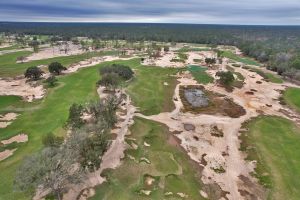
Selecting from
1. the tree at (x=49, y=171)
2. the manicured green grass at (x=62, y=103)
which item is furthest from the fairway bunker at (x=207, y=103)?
the tree at (x=49, y=171)

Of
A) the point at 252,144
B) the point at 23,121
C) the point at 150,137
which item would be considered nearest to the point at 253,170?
the point at 252,144

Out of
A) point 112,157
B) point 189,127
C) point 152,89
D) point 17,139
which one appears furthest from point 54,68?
point 112,157

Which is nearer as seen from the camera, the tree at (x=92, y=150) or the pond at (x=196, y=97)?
the tree at (x=92, y=150)

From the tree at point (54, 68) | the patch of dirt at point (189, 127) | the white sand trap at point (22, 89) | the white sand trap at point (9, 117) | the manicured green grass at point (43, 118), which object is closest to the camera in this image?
the manicured green grass at point (43, 118)

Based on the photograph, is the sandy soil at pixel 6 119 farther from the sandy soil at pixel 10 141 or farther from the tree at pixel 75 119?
the tree at pixel 75 119

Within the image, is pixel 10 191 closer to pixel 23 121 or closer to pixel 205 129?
pixel 23 121

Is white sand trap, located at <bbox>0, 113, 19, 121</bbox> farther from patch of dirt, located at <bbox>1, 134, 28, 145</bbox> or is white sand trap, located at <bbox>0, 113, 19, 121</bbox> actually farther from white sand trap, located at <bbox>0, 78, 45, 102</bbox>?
patch of dirt, located at <bbox>1, 134, 28, 145</bbox>

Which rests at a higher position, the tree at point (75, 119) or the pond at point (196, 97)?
the tree at point (75, 119)
